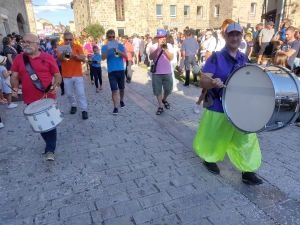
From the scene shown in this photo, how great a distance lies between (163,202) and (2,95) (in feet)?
22.2

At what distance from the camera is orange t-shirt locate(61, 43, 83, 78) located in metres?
5.31

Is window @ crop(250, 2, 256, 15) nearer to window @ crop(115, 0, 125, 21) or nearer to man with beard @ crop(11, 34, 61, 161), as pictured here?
window @ crop(115, 0, 125, 21)

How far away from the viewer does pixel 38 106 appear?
3.20 m

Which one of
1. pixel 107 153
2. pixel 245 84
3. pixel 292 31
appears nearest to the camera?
pixel 245 84

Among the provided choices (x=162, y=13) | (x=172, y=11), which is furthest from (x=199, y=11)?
(x=162, y=13)

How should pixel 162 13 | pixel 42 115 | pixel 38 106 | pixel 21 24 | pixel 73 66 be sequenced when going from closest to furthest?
1. pixel 42 115
2. pixel 38 106
3. pixel 73 66
4. pixel 21 24
5. pixel 162 13

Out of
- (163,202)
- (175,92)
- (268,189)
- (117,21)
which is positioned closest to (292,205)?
(268,189)

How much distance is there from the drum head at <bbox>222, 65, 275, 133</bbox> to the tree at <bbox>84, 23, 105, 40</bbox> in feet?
92.5

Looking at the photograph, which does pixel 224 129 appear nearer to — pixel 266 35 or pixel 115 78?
pixel 115 78

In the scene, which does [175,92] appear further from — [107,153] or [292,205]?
[292,205]

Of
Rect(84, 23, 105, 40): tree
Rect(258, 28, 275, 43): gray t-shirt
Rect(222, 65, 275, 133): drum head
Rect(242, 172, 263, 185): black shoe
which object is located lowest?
Rect(242, 172, 263, 185): black shoe

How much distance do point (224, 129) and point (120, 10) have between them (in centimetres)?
3297

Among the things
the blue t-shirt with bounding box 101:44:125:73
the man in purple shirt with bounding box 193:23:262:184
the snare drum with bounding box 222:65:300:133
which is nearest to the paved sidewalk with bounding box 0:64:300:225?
Answer: the man in purple shirt with bounding box 193:23:262:184

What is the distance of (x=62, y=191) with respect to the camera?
2834 mm
